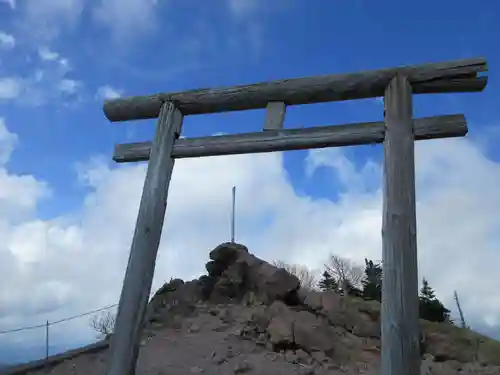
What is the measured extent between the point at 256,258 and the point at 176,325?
3.07 meters

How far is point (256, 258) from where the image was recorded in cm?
1302

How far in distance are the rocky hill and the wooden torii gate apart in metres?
4.58

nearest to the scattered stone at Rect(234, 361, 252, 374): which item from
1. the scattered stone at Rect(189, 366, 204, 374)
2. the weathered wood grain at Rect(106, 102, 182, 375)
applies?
the scattered stone at Rect(189, 366, 204, 374)

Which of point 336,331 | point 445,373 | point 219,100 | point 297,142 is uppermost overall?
point 219,100

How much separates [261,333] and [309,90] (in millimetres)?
6838

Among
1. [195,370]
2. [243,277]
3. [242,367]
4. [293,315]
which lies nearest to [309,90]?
[242,367]

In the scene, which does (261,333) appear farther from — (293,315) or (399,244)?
(399,244)

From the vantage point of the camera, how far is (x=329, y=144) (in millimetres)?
4559

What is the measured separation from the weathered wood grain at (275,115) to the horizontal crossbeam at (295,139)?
8cm

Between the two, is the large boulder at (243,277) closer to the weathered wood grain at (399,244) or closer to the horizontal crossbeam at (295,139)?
the horizontal crossbeam at (295,139)

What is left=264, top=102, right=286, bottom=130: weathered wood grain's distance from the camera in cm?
484

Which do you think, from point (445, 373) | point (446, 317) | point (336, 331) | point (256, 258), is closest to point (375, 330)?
point (336, 331)

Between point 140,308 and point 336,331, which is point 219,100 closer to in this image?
point 140,308

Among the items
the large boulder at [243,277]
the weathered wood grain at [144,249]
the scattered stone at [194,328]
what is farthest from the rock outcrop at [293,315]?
the weathered wood grain at [144,249]
